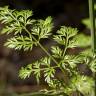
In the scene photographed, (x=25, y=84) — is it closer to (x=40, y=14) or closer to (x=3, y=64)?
(x=3, y=64)

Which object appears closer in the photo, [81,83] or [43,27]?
[81,83]

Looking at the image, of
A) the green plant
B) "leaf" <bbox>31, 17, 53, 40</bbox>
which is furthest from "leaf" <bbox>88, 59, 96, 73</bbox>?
"leaf" <bbox>31, 17, 53, 40</bbox>

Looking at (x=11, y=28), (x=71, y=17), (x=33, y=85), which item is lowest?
(x=33, y=85)

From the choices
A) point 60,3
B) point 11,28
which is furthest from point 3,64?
point 11,28

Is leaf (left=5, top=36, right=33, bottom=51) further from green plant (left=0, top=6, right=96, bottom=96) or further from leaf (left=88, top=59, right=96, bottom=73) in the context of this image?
leaf (left=88, top=59, right=96, bottom=73)

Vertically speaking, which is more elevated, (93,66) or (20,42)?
(20,42)

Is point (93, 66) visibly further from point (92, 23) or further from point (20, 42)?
point (20, 42)

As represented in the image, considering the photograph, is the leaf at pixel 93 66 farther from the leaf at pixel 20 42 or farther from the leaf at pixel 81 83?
the leaf at pixel 20 42

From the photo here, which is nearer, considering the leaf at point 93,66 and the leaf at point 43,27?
the leaf at point 93,66

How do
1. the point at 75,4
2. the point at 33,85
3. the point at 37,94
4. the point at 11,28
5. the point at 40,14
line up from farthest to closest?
the point at 75,4 < the point at 40,14 < the point at 33,85 < the point at 11,28 < the point at 37,94

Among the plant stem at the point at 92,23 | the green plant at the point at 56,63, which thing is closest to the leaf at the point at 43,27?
the green plant at the point at 56,63

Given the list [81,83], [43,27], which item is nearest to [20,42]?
[43,27]
